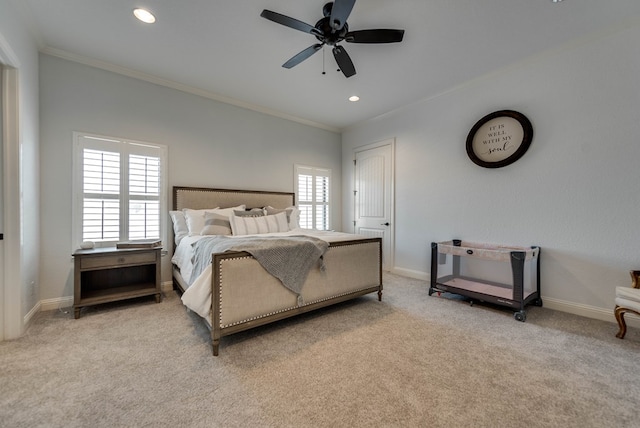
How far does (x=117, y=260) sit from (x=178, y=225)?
0.80 metres

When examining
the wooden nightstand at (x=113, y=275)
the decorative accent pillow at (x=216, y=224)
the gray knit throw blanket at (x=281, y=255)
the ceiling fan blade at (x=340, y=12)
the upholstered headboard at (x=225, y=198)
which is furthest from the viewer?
the upholstered headboard at (x=225, y=198)

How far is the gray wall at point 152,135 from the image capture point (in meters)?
2.91

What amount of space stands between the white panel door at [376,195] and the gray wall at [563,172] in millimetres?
845

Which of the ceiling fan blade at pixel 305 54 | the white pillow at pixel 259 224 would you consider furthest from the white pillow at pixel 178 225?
the ceiling fan blade at pixel 305 54

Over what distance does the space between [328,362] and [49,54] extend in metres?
4.26

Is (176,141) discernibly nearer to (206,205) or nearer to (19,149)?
(206,205)

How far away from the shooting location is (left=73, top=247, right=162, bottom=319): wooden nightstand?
8.78ft

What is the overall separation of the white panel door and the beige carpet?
2.12m

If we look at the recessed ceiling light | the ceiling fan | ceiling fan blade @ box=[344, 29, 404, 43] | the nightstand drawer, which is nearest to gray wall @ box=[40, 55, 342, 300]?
the nightstand drawer

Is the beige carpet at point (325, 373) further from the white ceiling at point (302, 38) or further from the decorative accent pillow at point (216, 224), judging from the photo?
the white ceiling at point (302, 38)

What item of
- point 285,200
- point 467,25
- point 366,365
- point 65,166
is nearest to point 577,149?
point 467,25

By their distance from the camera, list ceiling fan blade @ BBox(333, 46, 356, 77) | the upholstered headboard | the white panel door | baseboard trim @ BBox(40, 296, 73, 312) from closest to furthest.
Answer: ceiling fan blade @ BBox(333, 46, 356, 77)
baseboard trim @ BBox(40, 296, 73, 312)
the upholstered headboard
the white panel door

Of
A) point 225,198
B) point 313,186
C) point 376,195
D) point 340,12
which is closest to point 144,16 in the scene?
point 340,12

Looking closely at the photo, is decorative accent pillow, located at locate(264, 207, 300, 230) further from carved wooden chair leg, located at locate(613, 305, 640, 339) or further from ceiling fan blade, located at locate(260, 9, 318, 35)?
carved wooden chair leg, located at locate(613, 305, 640, 339)
